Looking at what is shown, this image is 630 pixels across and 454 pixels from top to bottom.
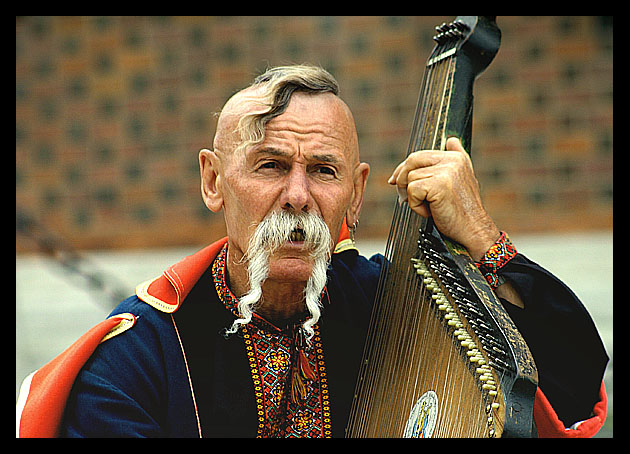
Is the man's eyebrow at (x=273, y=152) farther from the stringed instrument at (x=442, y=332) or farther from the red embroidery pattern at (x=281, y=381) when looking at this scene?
the red embroidery pattern at (x=281, y=381)

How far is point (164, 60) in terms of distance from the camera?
265 inches

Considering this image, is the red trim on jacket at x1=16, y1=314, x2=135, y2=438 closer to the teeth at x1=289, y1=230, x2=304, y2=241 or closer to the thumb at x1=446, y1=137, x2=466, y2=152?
the teeth at x1=289, y1=230, x2=304, y2=241

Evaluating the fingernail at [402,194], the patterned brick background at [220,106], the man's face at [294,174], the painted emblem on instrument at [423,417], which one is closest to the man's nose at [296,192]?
the man's face at [294,174]

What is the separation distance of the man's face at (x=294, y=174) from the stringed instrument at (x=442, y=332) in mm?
193

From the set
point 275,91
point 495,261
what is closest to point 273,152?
point 275,91

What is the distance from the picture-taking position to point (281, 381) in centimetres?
228

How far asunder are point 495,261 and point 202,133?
15.8 ft

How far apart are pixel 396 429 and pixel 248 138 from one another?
83cm

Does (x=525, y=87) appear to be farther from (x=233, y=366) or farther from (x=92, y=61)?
(x=233, y=366)

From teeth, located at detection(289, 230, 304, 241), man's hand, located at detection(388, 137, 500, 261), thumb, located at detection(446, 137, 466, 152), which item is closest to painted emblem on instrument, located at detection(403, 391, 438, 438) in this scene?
man's hand, located at detection(388, 137, 500, 261)

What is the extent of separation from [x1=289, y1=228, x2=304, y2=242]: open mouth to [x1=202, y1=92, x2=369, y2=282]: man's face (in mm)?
12

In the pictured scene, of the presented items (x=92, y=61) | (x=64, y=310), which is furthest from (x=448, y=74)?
(x=92, y=61)

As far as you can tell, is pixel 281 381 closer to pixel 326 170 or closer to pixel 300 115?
pixel 326 170

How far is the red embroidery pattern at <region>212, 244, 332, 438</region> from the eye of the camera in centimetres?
224
